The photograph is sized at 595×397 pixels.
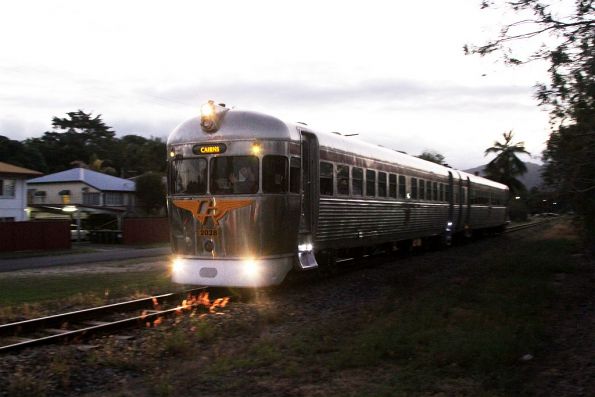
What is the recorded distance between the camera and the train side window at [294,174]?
37.4ft

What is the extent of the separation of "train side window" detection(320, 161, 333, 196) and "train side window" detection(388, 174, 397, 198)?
4214 mm

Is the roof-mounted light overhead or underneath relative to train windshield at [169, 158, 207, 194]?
overhead

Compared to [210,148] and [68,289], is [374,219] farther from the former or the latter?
[68,289]

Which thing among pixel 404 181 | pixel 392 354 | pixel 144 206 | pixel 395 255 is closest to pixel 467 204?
pixel 395 255

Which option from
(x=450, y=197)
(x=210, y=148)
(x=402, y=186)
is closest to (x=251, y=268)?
(x=210, y=148)

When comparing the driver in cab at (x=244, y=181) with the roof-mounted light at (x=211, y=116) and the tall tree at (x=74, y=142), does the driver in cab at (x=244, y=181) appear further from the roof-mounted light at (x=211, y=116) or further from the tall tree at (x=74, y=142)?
the tall tree at (x=74, y=142)

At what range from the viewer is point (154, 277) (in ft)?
52.1

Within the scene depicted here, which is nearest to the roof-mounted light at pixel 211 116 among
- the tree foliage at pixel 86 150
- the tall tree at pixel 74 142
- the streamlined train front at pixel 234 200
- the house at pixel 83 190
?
the streamlined train front at pixel 234 200

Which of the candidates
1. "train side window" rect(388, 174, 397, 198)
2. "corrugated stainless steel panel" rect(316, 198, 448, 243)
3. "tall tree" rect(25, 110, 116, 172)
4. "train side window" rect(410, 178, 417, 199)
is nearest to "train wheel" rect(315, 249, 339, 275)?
"corrugated stainless steel panel" rect(316, 198, 448, 243)

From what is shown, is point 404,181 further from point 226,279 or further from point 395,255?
point 226,279

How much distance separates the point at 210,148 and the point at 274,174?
1.30m

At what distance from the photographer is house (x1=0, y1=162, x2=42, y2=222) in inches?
1412

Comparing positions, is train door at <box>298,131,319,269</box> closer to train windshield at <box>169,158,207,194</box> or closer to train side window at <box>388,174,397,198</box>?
train windshield at <box>169,158,207,194</box>

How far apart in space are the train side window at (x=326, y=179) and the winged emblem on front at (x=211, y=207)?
2.23 metres
